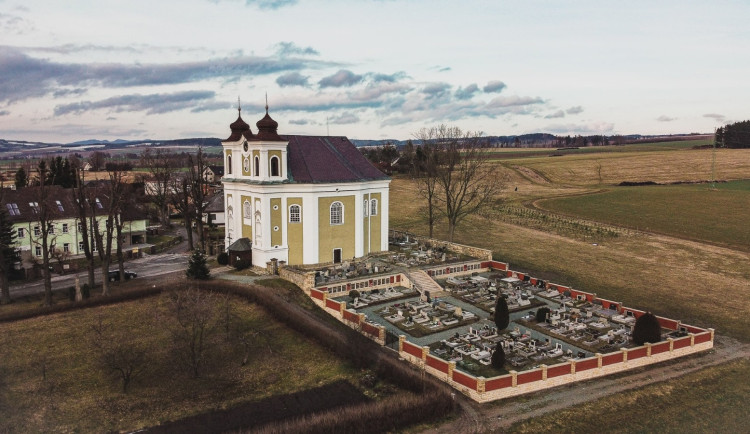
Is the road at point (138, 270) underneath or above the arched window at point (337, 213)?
underneath

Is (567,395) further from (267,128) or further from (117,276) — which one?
(117,276)

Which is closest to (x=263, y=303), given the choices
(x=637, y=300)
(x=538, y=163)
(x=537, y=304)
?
(x=537, y=304)

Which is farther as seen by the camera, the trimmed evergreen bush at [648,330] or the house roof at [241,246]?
the house roof at [241,246]

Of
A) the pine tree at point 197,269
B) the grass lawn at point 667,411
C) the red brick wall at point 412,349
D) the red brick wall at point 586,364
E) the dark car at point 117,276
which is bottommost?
the grass lawn at point 667,411

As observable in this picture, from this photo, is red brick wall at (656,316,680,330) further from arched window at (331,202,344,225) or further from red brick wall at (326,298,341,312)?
arched window at (331,202,344,225)

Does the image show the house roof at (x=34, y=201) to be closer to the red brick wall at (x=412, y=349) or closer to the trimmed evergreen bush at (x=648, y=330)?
the red brick wall at (x=412, y=349)

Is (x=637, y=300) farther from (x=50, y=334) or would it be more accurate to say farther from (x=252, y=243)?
(x=50, y=334)

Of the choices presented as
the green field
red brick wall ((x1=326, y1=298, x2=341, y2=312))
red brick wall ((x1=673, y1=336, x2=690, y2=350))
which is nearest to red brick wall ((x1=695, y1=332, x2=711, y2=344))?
red brick wall ((x1=673, y1=336, x2=690, y2=350))

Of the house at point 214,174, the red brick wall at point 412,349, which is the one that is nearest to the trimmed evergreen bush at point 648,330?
the red brick wall at point 412,349
